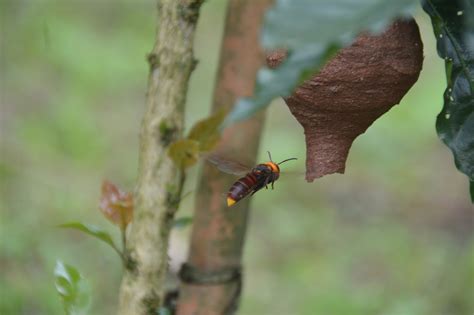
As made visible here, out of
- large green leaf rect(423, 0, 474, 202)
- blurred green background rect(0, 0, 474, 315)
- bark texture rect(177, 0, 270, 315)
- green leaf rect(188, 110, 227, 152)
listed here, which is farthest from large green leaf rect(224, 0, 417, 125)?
blurred green background rect(0, 0, 474, 315)

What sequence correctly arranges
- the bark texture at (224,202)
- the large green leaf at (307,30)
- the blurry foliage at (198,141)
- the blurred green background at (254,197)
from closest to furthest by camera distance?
1. the large green leaf at (307,30)
2. the blurry foliage at (198,141)
3. the bark texture at (224,202)
4. the blurred green background at (254,197)

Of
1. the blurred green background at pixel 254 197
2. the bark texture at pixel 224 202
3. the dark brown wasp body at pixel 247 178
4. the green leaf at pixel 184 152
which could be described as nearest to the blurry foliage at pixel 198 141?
the green leaf at pixel 184 152

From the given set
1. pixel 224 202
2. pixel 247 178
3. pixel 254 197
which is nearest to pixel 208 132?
pixel 247 178

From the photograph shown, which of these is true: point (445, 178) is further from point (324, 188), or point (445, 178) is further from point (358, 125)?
point (358, 125)

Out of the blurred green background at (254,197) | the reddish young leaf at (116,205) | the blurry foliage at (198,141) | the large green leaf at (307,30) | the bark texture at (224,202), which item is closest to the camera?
the large green leaf at (307,30)

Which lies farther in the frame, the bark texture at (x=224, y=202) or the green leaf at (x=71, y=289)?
the bark texture at (x=224, y=202)

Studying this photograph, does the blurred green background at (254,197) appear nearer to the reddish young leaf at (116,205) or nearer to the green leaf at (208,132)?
the reddish young leaf at (116,205)
